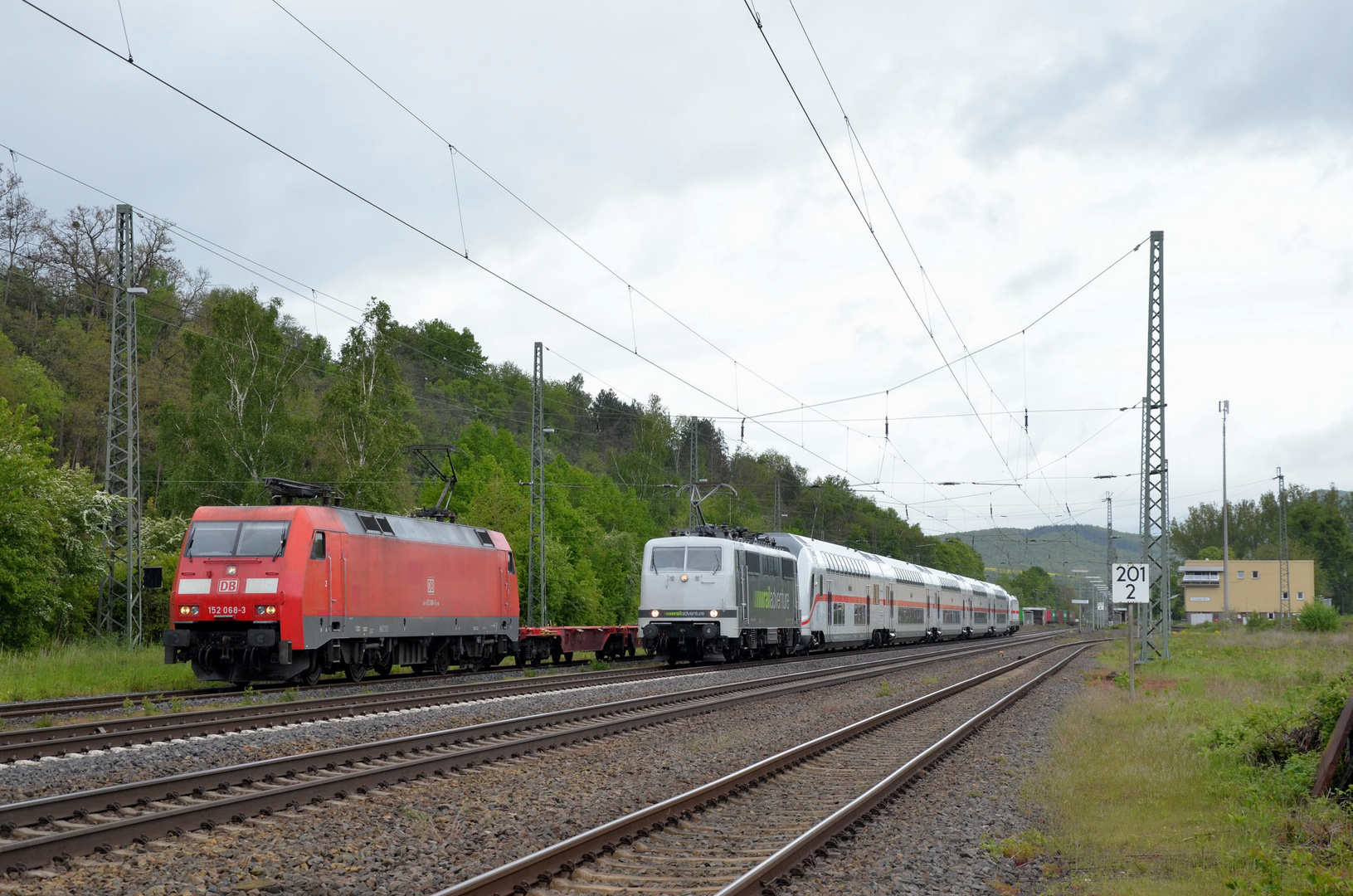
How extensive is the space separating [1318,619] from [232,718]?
210ft

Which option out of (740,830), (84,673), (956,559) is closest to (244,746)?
(740,830)

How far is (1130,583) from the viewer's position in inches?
845

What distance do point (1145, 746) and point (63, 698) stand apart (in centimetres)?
1653

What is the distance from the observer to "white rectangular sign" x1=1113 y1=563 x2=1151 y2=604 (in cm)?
2130

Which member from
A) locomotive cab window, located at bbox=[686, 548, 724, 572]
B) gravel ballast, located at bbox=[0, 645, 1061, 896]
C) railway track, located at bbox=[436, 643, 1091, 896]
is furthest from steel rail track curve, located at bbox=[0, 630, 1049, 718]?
railway track, located at bbox=[436, 643, 1091, 896]

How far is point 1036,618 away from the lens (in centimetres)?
13538

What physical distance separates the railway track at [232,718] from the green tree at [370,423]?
24.5 m

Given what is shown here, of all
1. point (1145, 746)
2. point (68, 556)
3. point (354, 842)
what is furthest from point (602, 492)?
point (354, 842)

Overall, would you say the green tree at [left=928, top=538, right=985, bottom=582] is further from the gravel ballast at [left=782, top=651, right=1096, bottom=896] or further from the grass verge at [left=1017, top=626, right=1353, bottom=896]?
the gravel ballast at [left=782, top=651, right=1096, bottom=896]

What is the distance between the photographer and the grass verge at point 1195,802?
768 cm

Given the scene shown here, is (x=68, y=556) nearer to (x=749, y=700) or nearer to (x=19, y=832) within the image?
(x=749, y=700)

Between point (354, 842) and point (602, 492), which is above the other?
point (602, 492)

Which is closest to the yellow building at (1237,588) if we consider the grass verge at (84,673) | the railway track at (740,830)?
the grass verge at (84,673)

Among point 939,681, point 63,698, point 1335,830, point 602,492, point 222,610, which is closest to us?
point 1335,830
